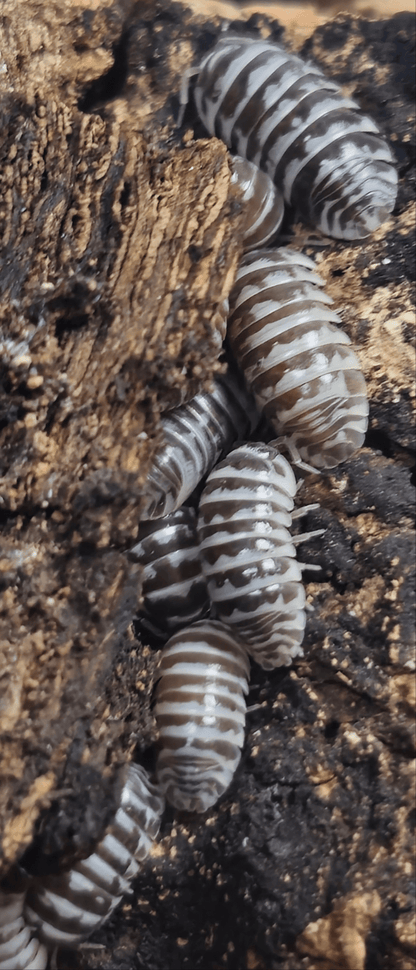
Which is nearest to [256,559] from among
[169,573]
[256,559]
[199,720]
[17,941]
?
[256,559]

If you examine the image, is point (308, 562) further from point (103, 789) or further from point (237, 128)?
point (237, 128)

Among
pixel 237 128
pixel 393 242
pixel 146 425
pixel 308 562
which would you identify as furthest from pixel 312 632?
pixel 237 128

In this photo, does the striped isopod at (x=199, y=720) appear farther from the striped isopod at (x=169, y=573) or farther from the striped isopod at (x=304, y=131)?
the striped isopod at (x=304, y=131)

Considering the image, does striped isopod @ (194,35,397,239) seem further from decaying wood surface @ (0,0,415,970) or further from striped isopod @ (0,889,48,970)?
striped isopod @ (0,889,48,970)

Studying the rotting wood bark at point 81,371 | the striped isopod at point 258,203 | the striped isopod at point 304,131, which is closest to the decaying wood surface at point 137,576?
the rotting wood bark at point 81,371

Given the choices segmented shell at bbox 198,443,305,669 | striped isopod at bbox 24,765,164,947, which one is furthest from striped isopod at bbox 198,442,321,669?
striped isopod at bbox 24,765,164,947
